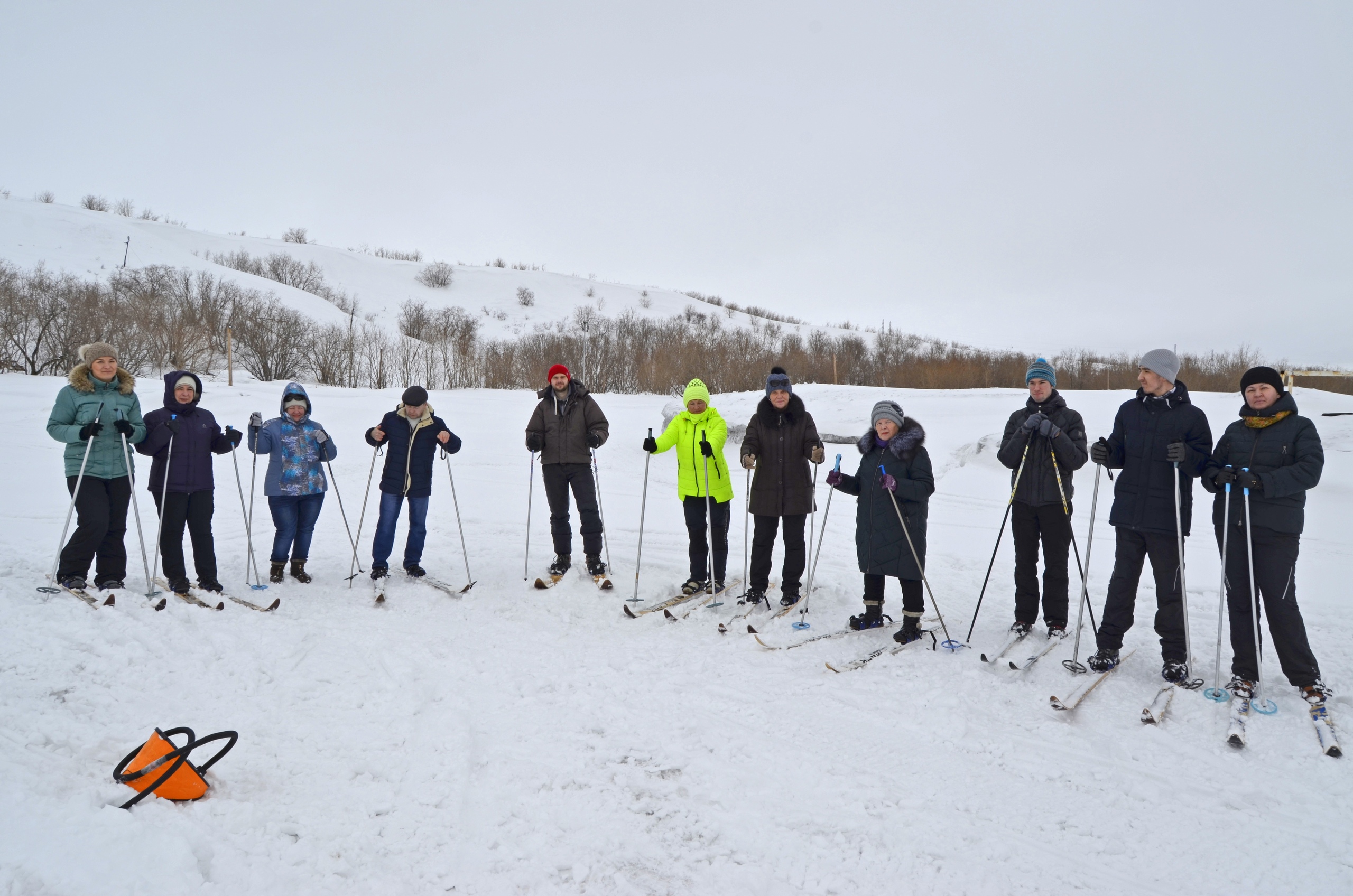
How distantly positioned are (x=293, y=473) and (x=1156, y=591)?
6714mm

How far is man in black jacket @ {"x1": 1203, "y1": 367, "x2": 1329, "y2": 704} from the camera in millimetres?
3955

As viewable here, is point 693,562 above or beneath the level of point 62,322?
beneath

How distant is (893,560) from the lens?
5.07 metres

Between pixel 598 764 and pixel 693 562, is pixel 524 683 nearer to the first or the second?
pixel 598 764

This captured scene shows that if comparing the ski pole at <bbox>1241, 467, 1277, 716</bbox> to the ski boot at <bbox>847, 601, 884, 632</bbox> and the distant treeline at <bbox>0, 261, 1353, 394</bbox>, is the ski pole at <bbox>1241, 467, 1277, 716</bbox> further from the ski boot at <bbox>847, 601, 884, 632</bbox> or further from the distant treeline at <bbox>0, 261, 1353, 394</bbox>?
the distant treeline at <bbox>0, 261, 1353, 394</bbox>

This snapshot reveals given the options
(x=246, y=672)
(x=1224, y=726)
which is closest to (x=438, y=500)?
(x=246, y=672)

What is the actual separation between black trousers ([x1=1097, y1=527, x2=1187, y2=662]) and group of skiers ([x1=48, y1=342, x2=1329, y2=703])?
1 cm

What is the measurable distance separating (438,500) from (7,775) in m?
7.49

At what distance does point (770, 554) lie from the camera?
229 inches

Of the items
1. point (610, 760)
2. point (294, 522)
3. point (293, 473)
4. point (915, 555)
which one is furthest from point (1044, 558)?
point (294, 522)

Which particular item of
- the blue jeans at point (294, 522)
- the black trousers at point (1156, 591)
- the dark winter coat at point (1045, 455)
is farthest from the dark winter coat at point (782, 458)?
the blue jeans at point (294, 522)

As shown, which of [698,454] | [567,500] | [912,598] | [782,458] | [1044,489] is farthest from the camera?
[567,500]

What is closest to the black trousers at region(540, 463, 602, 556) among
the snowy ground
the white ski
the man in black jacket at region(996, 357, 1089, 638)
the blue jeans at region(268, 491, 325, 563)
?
the snowy ground

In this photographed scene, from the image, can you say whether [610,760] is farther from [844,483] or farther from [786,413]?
[786,413]
